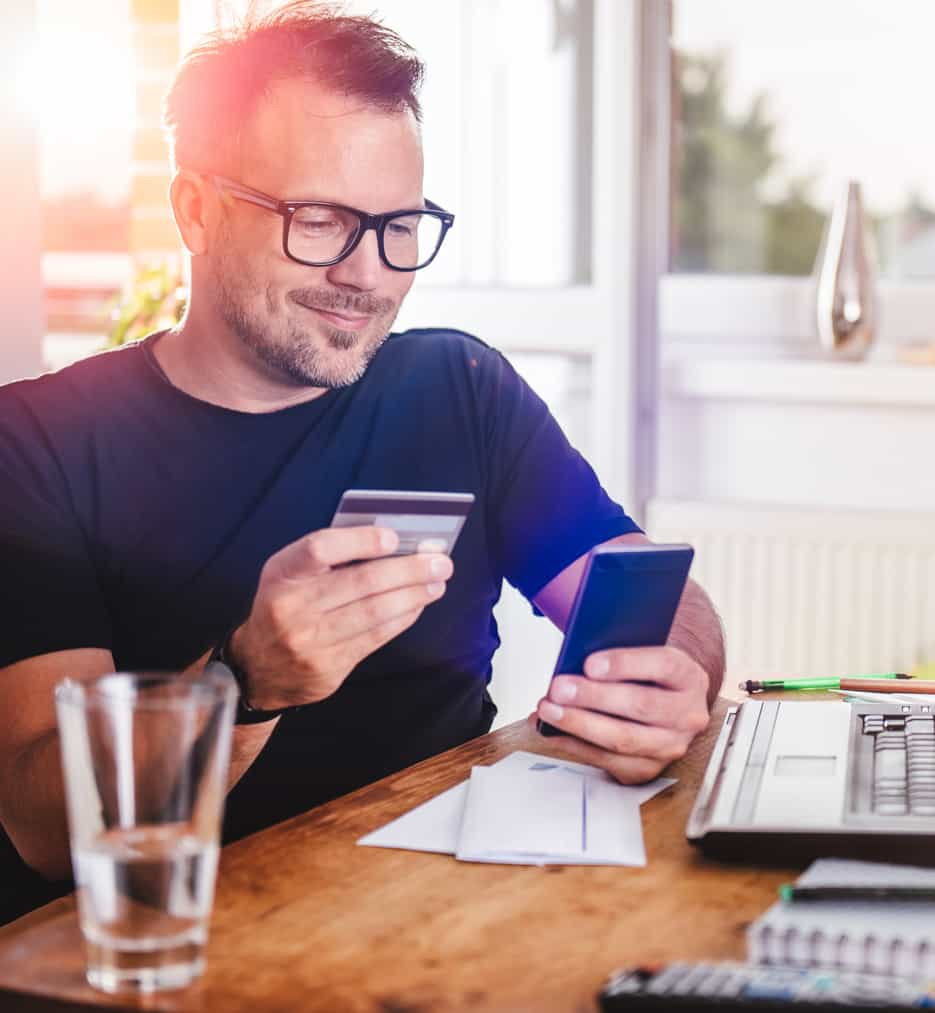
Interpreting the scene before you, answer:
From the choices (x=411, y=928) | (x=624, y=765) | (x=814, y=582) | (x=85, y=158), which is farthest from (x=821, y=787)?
(x=85, y=158)

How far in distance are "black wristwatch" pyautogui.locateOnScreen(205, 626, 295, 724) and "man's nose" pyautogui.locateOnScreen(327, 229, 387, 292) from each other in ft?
1.53

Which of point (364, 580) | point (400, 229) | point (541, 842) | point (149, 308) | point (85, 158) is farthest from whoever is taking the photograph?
point (85, 158)

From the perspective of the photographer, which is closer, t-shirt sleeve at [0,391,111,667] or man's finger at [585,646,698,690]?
man's finger at [585,646,698,690]

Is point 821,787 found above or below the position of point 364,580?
below

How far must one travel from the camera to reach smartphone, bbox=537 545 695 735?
1104 millimetres

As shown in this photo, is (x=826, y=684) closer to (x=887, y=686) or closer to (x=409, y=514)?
(x=887, y=686)

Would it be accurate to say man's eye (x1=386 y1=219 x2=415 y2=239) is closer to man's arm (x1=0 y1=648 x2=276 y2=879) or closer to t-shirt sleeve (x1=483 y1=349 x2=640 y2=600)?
t-shirt sleeve (x1=483 y1=349 x2=640 y2=600)

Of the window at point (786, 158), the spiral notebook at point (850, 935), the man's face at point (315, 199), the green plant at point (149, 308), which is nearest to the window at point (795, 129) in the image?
the window at point (786, 158)

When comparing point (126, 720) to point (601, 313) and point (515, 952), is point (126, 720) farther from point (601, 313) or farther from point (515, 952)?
point (601, 313)

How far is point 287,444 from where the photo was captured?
61.9 inches

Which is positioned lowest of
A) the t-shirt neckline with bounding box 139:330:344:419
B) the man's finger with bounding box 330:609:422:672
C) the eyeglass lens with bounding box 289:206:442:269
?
the man's finger with bounding box 330:609:422:672

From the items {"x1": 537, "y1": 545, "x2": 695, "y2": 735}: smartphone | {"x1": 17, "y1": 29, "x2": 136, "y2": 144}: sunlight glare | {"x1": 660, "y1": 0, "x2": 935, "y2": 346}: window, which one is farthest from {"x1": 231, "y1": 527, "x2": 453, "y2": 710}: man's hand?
{"x1": 17, "y1": 29, "x2": 136, "y2": 144}: sunlight glare

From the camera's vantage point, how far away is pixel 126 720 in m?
0.77

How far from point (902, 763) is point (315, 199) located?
2.68 feet
